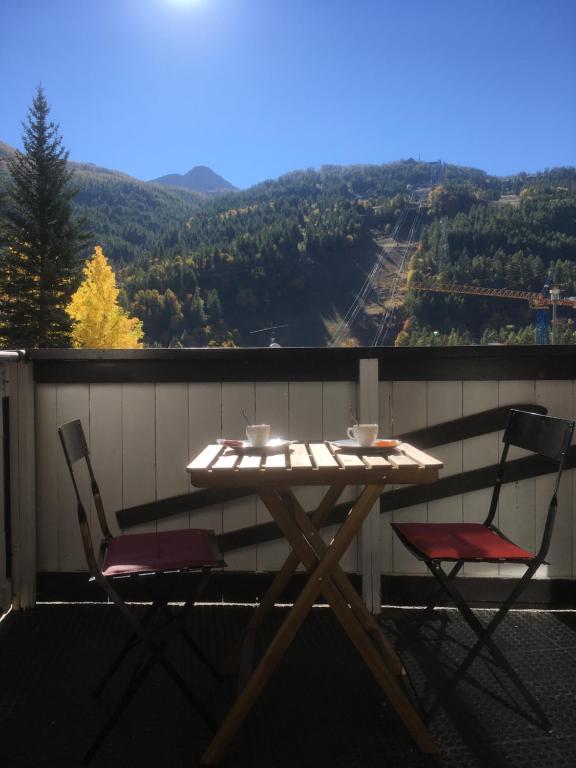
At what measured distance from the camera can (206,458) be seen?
1.80 m

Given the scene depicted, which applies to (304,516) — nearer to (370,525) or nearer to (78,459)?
(78,459)

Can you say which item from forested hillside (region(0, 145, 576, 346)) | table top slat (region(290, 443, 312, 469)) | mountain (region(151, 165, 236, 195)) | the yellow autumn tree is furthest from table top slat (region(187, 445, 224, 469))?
mountain (region(151, 165, 236, 195))

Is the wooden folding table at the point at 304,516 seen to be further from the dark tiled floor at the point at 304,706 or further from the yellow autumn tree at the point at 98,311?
the yellow autumn tree at the point at 98,311

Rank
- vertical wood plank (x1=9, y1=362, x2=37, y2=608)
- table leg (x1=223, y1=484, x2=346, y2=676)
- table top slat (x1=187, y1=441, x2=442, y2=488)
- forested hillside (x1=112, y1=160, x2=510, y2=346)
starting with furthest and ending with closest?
forested hillside (x1=112, y1=160, x2=510, y2=346) < vertical wood plank (x1=9, y1=362, x2=37, y2=608) < table leg (x1=223, y1=484, x2=346, y2=676) < table top slat (x1=187, y1=441, x2=442, y2=488)

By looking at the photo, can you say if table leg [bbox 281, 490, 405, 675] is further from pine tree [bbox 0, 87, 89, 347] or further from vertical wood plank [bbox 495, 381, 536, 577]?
pine tree [bbox 0, 87, 89, 347]

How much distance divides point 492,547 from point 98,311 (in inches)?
2050

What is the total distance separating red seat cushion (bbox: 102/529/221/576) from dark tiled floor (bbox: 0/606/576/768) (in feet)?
1.51

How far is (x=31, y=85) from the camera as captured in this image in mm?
48031

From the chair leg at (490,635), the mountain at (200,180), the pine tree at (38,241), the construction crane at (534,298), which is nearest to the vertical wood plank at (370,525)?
the chair leg at (490,635)

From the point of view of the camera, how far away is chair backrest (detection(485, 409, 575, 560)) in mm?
1884

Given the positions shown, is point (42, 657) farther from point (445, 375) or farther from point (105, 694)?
point (445, 375)

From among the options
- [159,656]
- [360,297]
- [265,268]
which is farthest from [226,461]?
[360,297]

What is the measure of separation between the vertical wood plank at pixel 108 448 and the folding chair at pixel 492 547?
4.24 feet

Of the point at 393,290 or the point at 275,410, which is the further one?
the point at 393,290
